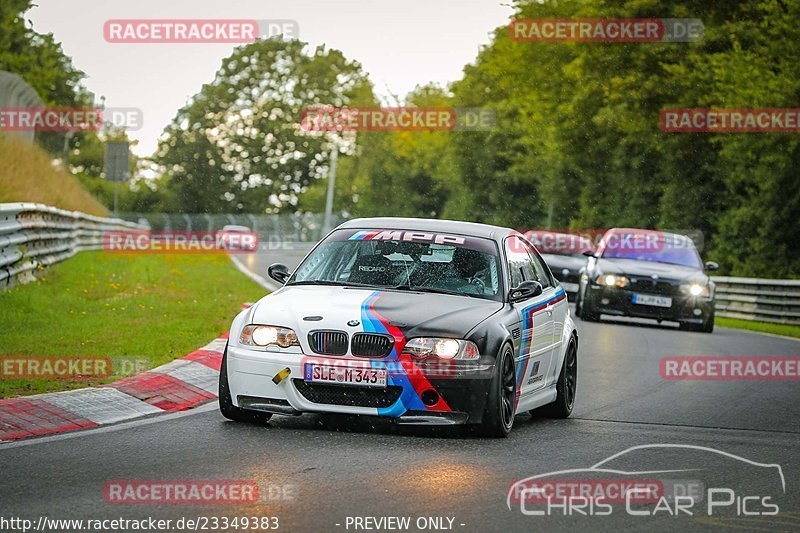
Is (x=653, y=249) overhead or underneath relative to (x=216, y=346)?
overhead

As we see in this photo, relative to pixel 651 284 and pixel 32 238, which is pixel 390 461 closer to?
pixel 32 238

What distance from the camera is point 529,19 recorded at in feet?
198

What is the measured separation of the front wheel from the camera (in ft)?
35.4

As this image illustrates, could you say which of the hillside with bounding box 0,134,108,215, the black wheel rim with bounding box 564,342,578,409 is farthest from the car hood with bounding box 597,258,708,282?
the black wheel rim with bounding box 564,342,578,409

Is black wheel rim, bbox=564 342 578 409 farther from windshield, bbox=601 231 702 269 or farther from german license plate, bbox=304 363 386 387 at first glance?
windshield, bbox=601 231 702 269

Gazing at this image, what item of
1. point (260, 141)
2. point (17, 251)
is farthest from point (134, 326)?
point (260, 141)

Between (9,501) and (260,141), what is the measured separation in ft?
351

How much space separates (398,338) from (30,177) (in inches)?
879

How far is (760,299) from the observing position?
31109 millimetres

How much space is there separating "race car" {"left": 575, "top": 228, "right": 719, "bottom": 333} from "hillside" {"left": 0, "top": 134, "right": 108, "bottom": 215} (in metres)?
9.60

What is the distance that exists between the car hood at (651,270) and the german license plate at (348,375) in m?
15.1

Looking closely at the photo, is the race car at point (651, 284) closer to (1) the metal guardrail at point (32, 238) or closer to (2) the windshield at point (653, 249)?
(2) the windshield at point (653, 249)

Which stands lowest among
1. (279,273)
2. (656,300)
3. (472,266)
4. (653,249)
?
(656,300)

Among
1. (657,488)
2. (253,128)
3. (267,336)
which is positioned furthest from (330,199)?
(657,488)
